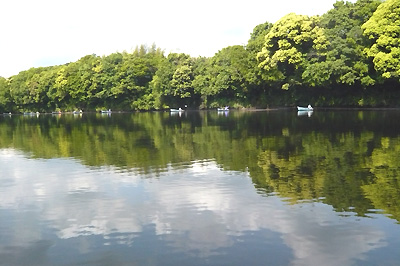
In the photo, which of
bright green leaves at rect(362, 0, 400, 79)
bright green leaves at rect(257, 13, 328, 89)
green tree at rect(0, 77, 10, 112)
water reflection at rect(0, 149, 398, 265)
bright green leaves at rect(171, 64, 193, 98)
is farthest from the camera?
green tree at rect(0, 77, 10, 112)

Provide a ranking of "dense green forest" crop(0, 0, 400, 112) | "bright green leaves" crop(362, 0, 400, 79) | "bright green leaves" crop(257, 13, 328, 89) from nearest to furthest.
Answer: "bright green leaves" crop(362, 0, 400, 79)
"dense green forest" crop(0, 0, 400, 112)
"bright green leaves" crop(257, 13, 328, 89)

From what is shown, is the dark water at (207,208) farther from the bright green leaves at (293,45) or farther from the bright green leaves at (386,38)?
the bright green leaves at (293,45)

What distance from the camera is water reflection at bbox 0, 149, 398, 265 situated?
25.2 feet

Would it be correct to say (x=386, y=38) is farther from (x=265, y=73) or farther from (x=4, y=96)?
(x=4, y=96)

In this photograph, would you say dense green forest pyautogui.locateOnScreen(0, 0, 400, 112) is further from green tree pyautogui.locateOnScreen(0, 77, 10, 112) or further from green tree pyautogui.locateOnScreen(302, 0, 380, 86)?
green tree pyautogui.locateOnScreen(0, 77, 10, 112)

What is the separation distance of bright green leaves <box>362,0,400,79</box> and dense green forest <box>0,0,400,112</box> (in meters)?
0.12

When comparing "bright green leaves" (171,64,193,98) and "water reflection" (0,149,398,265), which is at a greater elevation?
"bright green leaves" (171,64,193,98)

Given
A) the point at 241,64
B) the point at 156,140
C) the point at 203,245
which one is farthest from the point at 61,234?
the point at 241,64

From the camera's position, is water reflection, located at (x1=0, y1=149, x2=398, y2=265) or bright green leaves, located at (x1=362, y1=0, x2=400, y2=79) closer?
water reflection, located at (x1=0, y1=149, x2=398, y2=265)

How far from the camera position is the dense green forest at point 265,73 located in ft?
176

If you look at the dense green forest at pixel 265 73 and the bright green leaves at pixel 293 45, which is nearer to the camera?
the dense green forest at pixel 265 73

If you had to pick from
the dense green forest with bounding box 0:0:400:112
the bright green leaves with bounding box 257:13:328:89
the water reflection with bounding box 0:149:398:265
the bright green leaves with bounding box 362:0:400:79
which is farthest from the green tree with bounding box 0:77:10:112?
the water reflection with bounding box 0:149:398:265

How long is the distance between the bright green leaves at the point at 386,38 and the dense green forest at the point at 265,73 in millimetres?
116

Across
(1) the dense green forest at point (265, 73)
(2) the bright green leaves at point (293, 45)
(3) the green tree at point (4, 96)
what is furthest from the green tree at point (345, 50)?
(3) the green tree at point (4, 96)
